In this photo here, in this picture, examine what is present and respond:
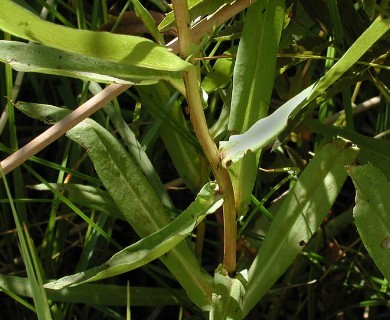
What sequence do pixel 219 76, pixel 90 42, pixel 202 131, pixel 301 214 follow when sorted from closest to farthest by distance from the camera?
pixel 90 42
pixel 202 131
pixel 301 214
pixel 219 76

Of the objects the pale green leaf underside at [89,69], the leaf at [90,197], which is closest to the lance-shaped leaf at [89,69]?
the pale green leaf underside at [89,69]

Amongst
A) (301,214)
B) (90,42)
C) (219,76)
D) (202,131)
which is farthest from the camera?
(219,76)

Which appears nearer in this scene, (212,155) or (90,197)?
(212,155)

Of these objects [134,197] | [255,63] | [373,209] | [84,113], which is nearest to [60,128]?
[84,113]

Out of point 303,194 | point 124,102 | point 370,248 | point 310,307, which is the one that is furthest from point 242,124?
point 124,102

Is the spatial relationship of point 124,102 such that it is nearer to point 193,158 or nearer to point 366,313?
point 193,158

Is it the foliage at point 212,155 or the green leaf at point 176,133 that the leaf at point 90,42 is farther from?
the green leaf at point 176,133

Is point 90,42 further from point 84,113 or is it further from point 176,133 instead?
point 176,133

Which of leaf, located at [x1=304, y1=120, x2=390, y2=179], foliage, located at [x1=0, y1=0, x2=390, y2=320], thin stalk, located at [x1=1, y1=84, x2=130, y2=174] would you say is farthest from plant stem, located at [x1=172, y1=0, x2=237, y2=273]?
leaf, located at [x1=304, y1=120, x2=390, y2=179]

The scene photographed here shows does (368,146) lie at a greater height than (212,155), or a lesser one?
lesser
